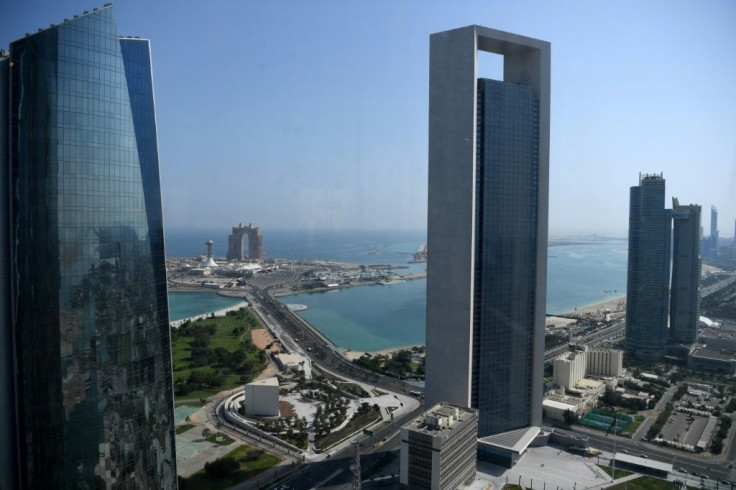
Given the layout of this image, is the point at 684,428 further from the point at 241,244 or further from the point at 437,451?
the point at 241,244

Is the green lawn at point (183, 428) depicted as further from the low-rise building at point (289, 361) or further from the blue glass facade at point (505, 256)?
the blue glass facade at point (505, 256)

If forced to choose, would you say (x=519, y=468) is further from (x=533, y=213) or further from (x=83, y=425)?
(x=83, y=425)

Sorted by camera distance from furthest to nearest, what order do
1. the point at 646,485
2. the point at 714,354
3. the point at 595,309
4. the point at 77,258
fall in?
the point at 595,309, the point at 714,354, the point at 646,485, the point at 77,258

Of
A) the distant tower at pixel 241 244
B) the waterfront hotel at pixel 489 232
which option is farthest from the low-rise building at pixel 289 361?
the distant tower at pixel 241 244

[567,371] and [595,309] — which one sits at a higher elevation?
[567,371]

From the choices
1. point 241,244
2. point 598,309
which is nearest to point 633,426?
point 598,309

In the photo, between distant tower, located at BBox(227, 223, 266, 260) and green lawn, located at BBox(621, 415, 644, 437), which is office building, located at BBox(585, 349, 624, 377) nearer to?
green lawn, located at BBox(621, 415, 644, 437)
